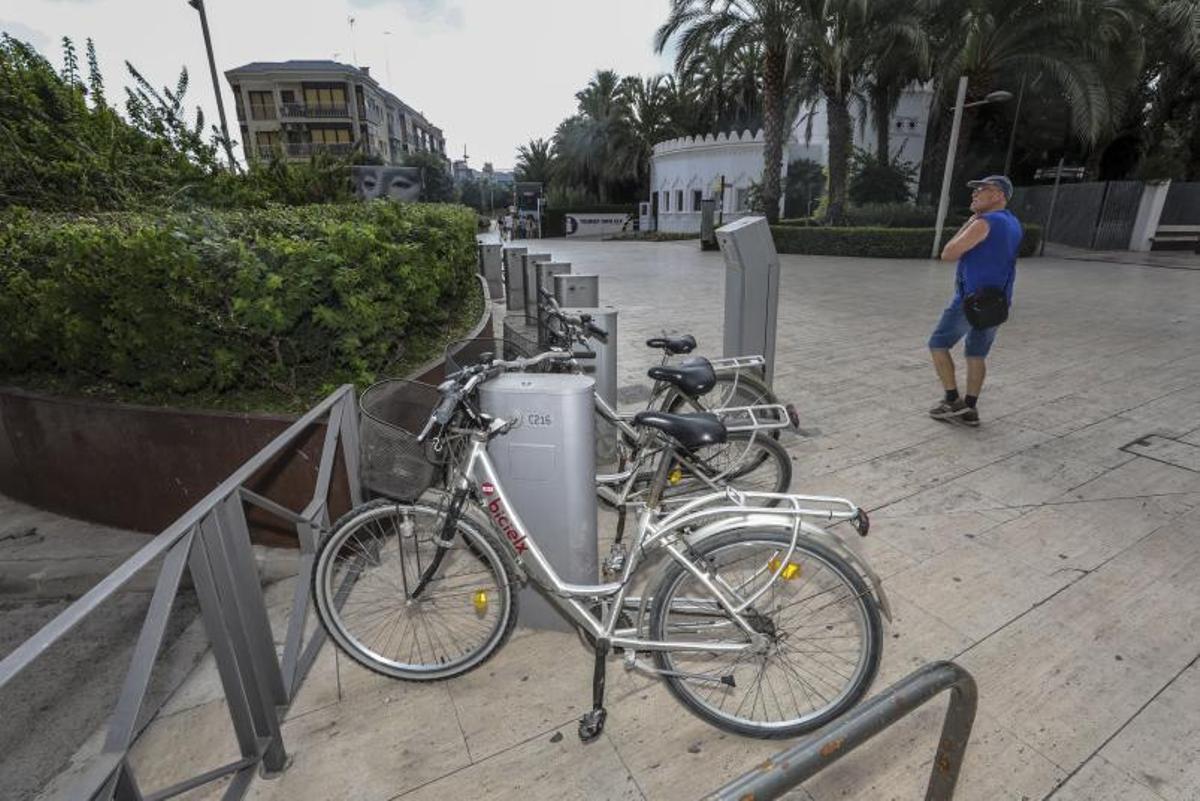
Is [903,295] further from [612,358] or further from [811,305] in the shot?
[612,358]

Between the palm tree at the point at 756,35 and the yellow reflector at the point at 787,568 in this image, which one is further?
the palm tree at the point at 756,35

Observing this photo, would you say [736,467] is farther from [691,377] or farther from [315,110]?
[315,110]

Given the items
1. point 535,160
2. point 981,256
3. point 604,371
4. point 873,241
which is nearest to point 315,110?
point 535,160

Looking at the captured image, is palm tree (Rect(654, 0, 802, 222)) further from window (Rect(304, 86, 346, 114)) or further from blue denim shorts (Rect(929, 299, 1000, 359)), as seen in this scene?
window (Rect(304, 86, 346, 114))

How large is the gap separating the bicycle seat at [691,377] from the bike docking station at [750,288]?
1150 millimetres

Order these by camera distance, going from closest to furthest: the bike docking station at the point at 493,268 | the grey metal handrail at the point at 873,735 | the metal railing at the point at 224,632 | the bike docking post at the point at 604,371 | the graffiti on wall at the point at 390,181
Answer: the grey metal handrail at the point at 873,735, the metal railing at the point at 224,632, the bike docking post at the point at 604,371, the bike docking station at the point at 493,268, the graffiti on wall at the point at 390,181

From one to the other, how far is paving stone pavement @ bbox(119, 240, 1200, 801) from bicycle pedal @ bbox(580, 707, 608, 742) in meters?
0.06

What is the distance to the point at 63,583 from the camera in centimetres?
357

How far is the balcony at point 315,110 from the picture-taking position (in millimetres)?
49094

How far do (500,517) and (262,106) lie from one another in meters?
59.3

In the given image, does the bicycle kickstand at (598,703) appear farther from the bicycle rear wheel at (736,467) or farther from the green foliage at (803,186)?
the green foliage at (803,186)

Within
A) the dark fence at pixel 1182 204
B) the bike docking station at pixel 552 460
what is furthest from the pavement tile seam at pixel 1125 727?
the dark fence at pixel 1182 204

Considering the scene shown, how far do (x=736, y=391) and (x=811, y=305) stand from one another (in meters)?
7.03

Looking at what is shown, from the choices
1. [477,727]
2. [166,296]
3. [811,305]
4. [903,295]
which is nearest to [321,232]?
[166,296]
